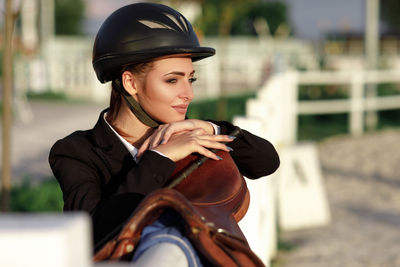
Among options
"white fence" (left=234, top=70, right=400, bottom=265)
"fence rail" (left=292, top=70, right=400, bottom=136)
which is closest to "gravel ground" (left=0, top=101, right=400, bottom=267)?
"white fence" (left=234, top=70, right=400, bottom=265)

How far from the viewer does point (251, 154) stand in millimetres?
2115

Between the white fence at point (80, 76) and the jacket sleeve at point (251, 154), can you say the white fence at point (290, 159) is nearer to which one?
the jacket sleeve at point (251, 154)

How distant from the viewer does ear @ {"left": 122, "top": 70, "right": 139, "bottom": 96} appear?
2094mm

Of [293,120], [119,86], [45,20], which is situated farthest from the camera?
[45,20]

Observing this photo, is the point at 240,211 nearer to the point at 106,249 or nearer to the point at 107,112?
the point at 106,249

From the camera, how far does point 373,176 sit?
27.5ft

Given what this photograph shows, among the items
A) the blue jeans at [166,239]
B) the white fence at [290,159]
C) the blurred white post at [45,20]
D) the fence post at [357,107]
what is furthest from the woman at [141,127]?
the blurred white post at [45,20]

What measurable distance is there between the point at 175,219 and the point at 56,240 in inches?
26.9

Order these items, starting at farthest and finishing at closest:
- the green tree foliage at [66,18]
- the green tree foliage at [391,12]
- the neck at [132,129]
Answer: the green tree foliage at [66,18]
the green tree foliage at [391,12]
the neck at [132,129]

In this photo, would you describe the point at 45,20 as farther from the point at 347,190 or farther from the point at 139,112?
the point at 139,112

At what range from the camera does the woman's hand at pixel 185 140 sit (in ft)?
5.65

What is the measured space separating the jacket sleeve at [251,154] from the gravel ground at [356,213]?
292 centimetres

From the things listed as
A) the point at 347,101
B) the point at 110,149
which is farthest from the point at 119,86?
the point at 347,101

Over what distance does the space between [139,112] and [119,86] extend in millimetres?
144
